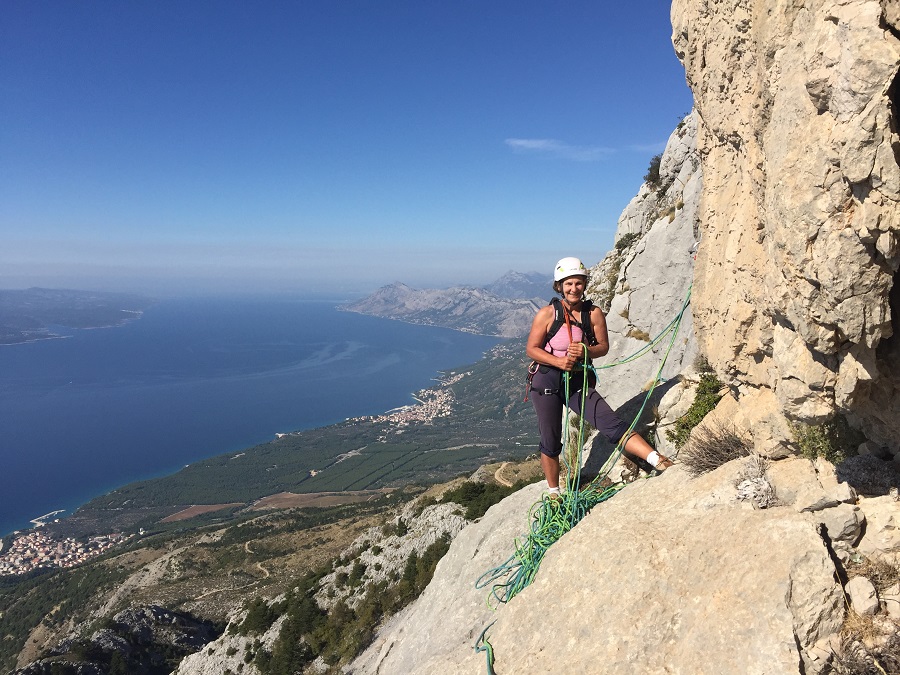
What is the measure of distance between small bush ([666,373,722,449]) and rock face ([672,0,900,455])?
172 centimetres

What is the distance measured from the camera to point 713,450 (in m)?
6.05

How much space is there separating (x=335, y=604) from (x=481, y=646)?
20.7 metres

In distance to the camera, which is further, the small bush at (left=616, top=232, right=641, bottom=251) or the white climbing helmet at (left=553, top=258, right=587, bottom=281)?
the small bush at (left=616, top=232, right=641, bottom=251)

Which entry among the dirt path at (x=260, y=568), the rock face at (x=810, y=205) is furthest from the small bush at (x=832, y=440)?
the dirt path at (x=260, y=568)

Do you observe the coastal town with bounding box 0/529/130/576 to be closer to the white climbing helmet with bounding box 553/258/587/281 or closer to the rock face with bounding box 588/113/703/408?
the rock face with bounding box 588/113/703/408

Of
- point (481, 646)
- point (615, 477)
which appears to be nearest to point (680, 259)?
point (615, 477)

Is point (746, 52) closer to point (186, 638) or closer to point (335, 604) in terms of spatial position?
point (335, 604)

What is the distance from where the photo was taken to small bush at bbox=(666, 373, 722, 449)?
769 centimetres

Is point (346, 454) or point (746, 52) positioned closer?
point (746, 52)

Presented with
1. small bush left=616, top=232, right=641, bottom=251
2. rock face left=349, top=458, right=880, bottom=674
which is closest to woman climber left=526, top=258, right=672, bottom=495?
rock face left=349, top=458, right=880, bottom=674

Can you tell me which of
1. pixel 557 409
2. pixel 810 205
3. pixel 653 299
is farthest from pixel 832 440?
pixel 653 299

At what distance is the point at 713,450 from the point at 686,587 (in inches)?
82.5

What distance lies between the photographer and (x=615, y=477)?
841cm

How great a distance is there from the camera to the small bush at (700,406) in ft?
25.2
